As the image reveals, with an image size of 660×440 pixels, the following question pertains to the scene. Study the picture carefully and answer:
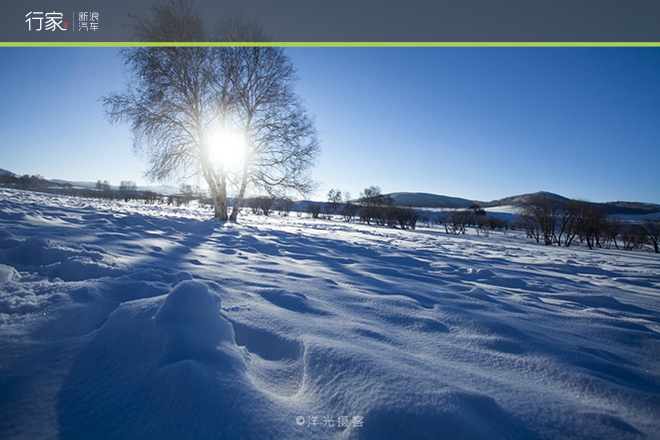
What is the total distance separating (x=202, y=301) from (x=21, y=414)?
0.60 metres

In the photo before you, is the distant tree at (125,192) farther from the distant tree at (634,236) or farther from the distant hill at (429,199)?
the distant hill at (429,199)

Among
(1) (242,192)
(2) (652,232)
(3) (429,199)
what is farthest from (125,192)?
(3) (429,199)

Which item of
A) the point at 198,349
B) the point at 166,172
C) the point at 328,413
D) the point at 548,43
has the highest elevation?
the point at 548,43

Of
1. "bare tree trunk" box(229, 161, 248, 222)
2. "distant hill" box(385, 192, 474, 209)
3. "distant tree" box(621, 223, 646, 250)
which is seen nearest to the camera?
"bare tree trunk" box(229, 161, 248, 222)

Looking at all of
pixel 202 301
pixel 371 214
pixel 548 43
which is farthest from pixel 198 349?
pixel 371 214

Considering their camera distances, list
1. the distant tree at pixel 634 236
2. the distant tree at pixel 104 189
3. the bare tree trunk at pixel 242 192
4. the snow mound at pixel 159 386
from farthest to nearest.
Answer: the distant tree at pixel 104 189
the distant tree at pixel 634 236
the bare tree trunk at pixel 242 192
the snow mound at pixel 159 386

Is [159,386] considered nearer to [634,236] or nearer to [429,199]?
[634,236]

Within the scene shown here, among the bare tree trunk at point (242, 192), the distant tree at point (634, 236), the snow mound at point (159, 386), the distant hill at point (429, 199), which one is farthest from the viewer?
the distant hill at point (429, 199)

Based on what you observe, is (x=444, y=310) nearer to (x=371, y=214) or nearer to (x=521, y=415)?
(x=521, y=415)

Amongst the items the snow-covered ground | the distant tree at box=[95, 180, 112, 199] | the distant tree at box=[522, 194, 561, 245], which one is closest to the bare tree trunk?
the snow-covered ground

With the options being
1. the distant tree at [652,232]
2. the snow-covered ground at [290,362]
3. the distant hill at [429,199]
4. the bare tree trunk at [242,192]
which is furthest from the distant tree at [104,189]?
the distant hill at [429,199]

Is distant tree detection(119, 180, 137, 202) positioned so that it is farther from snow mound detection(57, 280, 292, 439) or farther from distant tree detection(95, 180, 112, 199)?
snow mound detection(57, 280, 292, 439)

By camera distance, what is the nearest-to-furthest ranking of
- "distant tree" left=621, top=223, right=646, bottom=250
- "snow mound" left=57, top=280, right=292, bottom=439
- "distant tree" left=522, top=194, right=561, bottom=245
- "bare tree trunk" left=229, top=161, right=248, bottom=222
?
"snow mound" left=57, top=280, right=292, bottom=439 → "bare tree trunk" left=229, top=161, right=248, bottom=222 → "distant tree" left=522, top=194, right=561, bottom=245 → "distant tree" left=621, top=223, right=646, bottom=250

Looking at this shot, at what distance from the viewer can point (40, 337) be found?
963 mm
